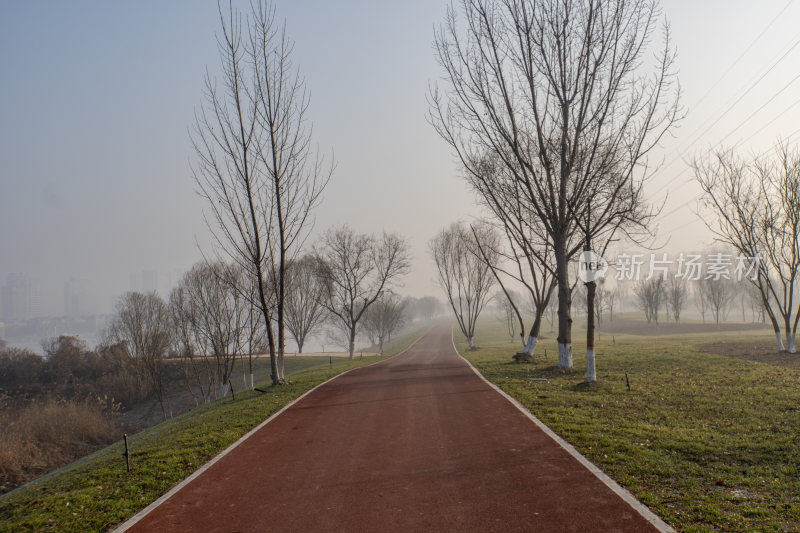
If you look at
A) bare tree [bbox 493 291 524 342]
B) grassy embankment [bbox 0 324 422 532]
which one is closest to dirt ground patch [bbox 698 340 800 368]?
grassy embankment [bbox 0 324 422 532]

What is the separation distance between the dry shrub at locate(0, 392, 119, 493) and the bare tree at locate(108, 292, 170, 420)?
3708 mm

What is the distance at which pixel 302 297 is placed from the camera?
4847cm

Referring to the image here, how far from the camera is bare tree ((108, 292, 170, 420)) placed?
2942 cm

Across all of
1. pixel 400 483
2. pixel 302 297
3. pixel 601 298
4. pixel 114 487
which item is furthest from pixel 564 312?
pixel 601 298

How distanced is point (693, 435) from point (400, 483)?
5.57 m

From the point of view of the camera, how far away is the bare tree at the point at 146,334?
29422mm

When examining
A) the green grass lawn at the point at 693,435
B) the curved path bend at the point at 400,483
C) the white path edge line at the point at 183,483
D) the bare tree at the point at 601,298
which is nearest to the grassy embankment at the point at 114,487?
the white path edge line at the point at 183,483

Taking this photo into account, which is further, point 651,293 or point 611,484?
point 651,293

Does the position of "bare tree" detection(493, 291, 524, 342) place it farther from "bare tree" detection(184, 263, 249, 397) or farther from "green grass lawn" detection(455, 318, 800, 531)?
"green grass lawn" detection(455, 318, 800, 531)

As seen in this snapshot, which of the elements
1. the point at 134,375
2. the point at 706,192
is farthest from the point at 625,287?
the point at 134,375

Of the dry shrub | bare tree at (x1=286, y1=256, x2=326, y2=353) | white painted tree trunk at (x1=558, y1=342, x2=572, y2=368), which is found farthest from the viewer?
bare tree at (x1=286, y1=256, x2=326, y2=353)

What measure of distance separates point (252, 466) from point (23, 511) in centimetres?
303

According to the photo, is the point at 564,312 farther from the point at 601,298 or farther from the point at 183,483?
the point at 601,298

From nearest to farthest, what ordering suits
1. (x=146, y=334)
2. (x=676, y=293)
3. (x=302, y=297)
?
1. (x=146, y=334)
2. (x=302, y=297)
3. (x=676, y=293)
